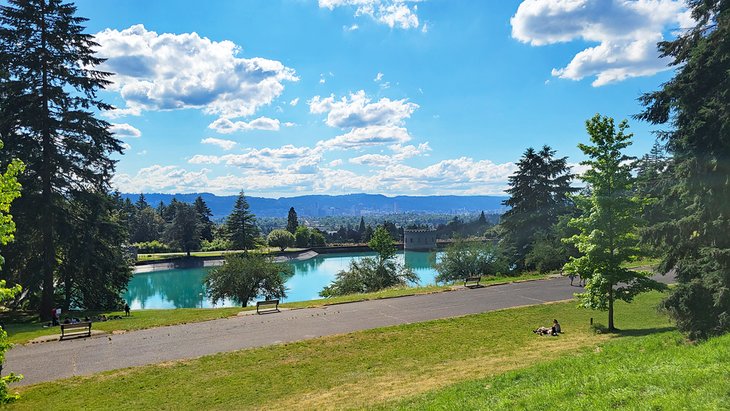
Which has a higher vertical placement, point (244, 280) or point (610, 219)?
point (610, 219)

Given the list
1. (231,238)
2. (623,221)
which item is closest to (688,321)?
(623,221)

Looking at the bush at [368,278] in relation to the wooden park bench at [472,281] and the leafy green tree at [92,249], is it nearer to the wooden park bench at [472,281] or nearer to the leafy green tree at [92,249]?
the wooden park bench at [472,281]

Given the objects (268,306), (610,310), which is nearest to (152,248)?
(268,306)

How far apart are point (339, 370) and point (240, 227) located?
2761 inches

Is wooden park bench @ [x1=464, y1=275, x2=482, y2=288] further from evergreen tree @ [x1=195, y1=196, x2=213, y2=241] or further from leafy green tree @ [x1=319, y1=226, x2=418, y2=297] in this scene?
evergreen tree @ [x1=195, y1=196, x2=213, y2=241]

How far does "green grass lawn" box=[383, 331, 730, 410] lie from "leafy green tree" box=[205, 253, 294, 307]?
26119 millimetres

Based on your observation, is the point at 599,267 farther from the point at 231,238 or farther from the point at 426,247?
the point at 426,247

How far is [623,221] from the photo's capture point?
15781 mm

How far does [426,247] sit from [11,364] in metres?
103

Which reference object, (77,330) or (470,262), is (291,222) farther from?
(77,330)

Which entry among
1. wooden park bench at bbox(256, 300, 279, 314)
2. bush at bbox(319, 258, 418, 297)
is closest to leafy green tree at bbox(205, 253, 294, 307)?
bush at bbox(319, 258, 418, 297)

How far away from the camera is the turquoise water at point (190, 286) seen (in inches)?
1888

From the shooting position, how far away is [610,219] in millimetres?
15859

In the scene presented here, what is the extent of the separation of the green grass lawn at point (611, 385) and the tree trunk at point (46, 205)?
21.6 metres
